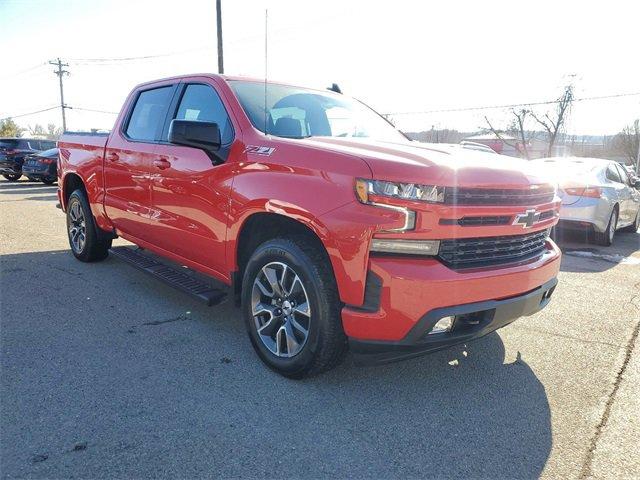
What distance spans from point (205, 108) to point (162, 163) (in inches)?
23.5

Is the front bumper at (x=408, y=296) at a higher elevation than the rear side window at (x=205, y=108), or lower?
lower

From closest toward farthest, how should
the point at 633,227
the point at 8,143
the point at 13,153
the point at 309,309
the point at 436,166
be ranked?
the point at 436,166, the point at 309,309, the point at 633,227, the point at 13,153, the point at 8,143

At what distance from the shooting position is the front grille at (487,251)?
2630 mm

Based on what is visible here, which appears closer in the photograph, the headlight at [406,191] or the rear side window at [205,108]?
the headlight at [406,191]

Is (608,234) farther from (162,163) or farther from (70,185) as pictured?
(70,185)

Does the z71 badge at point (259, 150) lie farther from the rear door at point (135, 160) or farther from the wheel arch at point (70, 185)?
the wheel arch at point (70, 185)

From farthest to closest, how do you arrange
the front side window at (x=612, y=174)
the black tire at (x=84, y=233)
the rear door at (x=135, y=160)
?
the front side window at (x=612, y=174)
the black tire at (x=84, y=233)
the rear door at (x=135, y=160)

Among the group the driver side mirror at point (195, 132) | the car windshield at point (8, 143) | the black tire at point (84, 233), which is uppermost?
the driver side mirror at point (195, 132)

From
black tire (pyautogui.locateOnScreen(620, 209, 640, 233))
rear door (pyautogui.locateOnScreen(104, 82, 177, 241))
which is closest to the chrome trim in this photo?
rear door (pyautogui.locateOnScreen(104, 82, 177, 241))

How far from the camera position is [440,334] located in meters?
2.66

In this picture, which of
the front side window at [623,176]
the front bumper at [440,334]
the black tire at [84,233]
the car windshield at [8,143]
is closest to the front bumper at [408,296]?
the front bumper at [440,334]

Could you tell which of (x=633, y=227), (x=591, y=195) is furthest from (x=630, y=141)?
(x=591, y=195)

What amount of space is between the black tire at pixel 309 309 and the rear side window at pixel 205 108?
0.95 metres

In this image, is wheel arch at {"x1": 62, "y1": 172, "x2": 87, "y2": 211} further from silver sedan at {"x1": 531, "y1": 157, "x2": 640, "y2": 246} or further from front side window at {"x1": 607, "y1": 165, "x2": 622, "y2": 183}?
front side window at {"x1": 607, "y1": 165, "x2": 622, "y2": 183}
